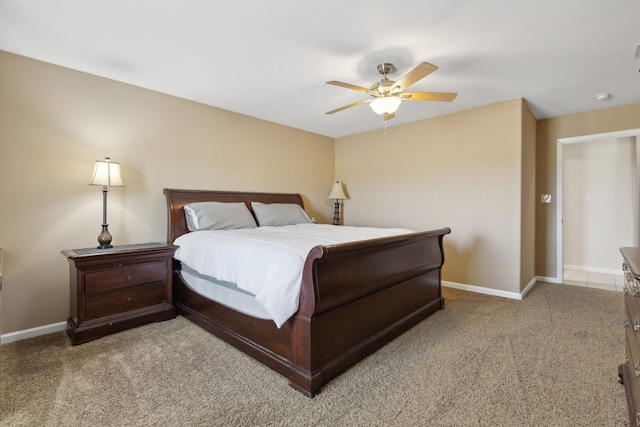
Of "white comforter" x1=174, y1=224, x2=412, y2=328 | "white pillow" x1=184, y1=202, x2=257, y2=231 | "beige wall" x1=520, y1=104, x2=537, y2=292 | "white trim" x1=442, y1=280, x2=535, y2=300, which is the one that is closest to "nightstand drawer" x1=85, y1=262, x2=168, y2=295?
"white comforter" x1=174, y1=224, x2=412, y2=328

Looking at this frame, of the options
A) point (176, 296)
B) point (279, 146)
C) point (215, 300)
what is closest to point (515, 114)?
point (279, 146)

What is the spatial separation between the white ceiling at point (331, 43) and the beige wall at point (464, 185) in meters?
0.55

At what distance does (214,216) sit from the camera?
130 inches

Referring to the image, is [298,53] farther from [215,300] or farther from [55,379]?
[55,379]

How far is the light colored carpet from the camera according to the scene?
1.57 m

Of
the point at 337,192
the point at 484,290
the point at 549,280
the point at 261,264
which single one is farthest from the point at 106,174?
the point at 549,280

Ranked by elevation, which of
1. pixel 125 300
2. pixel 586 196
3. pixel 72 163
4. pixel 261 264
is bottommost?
pixel 125 300

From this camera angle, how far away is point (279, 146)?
4566 millimetres

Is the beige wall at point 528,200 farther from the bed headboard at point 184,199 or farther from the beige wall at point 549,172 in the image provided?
the bed headboard at point 184,199

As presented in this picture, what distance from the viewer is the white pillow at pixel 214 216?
10.6ft

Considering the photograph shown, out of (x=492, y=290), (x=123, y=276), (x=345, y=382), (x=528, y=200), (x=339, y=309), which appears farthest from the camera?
(x=528, y=200)

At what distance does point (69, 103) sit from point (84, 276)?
62.5 inches

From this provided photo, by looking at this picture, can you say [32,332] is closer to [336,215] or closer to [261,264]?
[261,264]

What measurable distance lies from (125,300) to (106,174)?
1135mm
